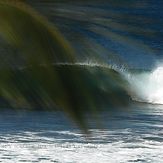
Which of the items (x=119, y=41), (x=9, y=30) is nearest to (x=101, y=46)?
(x=119, y=41)

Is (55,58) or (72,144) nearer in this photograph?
(55,58)

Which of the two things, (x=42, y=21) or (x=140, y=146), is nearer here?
(x=42, y=21)

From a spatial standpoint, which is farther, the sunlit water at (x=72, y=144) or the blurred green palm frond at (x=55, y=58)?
A: the sunlit water at (x=72, y=144)

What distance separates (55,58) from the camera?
115 centimetres

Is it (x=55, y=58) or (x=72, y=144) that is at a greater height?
(x=72, y=144)

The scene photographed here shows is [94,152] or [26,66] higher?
[94,152]

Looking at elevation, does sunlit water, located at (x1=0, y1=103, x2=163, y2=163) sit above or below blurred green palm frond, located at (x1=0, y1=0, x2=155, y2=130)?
above

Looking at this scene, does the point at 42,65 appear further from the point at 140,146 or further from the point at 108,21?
the point at 140,146

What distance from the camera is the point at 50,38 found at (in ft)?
3.76

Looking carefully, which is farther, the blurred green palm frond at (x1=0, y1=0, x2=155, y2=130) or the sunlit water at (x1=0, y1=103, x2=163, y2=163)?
the sunlit water at (x1=0, y1=103, x2=163, y2=163)

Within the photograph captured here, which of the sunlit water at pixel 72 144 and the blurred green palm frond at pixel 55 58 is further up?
the sunlit water at pixel 72 144

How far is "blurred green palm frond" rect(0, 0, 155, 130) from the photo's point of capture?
44.6 inches

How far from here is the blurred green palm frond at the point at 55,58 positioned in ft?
3.72

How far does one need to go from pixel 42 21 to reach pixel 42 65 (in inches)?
3.1
